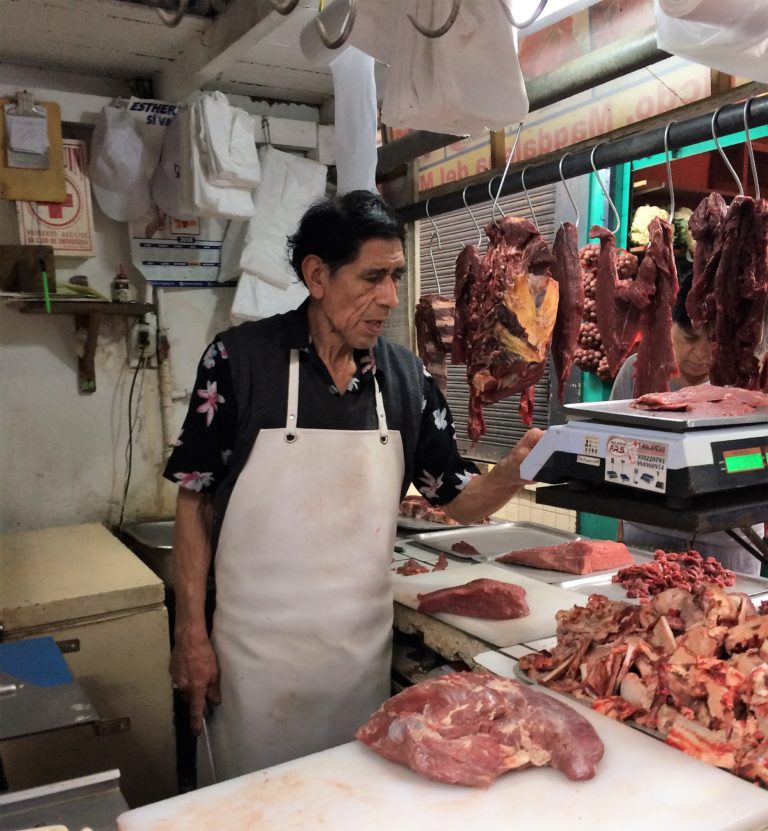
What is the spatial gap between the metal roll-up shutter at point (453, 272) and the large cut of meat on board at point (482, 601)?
1.96m

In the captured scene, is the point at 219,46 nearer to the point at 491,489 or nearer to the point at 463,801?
the point at 491,489

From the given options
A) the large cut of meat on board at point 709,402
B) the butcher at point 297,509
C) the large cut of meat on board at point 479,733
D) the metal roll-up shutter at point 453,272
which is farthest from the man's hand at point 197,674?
the metal roll-up shutter at point 453,272

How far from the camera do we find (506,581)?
3.05 meters

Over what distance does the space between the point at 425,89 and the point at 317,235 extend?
0.60 m

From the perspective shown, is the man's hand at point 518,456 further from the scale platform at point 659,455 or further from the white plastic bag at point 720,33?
the white plastic bag at point 720,33

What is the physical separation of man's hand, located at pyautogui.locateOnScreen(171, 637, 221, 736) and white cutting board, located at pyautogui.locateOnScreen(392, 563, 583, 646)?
0.73 metres

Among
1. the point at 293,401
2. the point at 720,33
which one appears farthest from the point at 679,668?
the point at 720,33

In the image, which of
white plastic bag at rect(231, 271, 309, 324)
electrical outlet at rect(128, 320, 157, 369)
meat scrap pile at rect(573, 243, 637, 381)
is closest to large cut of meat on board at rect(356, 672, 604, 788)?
meat scrap pile at rect(573, 243, 637, 381)

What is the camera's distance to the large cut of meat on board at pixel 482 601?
267 cm

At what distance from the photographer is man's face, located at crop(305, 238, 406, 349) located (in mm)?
2602

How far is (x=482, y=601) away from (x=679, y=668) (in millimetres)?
865

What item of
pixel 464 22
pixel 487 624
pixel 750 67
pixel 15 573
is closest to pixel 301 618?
pixel 487 624

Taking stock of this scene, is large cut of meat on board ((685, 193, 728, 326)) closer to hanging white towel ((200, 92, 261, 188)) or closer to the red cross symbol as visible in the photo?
hanging white towel ((200, 92, 261, 188))

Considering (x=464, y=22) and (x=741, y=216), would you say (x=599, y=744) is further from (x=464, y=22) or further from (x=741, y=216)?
(x=464, y=22)
